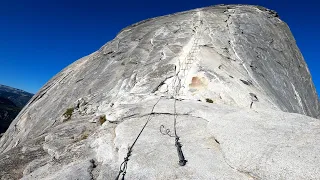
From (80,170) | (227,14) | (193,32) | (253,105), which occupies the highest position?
(227,14)

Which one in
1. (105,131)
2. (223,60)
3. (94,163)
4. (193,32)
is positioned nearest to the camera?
(94,163)

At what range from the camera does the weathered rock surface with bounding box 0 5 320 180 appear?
30.8ft

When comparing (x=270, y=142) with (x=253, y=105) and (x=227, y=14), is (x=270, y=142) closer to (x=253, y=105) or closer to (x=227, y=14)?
(x=253, y=105)

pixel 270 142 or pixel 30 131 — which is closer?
pixel 270 142

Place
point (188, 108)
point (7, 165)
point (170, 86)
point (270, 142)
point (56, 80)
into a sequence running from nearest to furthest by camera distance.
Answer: point (270, 142) → point (7, 165) → point (188, 108) → point (170, 86) → point (56, 80)

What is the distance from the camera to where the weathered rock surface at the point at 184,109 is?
9391 millimetres

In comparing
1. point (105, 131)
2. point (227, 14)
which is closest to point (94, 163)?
point (105, 131)

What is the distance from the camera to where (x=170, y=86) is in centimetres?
1725

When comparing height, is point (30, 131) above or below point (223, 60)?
below

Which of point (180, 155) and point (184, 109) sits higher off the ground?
point (184, 109)

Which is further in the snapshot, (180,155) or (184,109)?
(184,109)

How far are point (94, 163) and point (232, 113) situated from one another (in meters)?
5.86

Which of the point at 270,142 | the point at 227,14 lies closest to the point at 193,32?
the point at 227,14

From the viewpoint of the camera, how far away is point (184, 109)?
13477 millimetres
